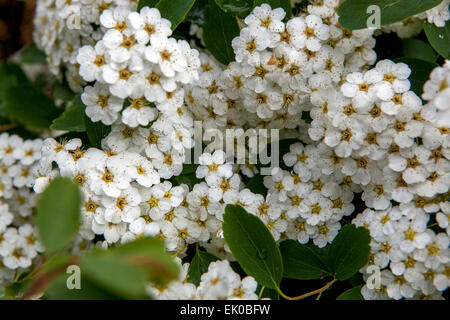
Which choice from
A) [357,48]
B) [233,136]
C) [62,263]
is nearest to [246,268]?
[233,136]

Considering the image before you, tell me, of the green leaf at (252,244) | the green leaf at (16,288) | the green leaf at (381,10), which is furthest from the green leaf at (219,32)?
the green leaf at (16,288)

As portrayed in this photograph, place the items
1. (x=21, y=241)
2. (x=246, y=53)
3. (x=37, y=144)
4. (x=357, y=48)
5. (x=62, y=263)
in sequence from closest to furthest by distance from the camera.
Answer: (x=62, y=263), (x=246, y=53), (x=357, y=48), (x=21, y=241), (x=37, y=144)

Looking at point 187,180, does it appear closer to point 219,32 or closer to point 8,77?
point 219,32

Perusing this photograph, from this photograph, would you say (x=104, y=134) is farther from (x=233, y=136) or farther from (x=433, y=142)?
(x=433, y=142)

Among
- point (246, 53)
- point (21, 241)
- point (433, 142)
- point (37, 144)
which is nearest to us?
point (433, 142)

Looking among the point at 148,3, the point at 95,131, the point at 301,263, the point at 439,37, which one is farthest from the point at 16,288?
the point at 439,37

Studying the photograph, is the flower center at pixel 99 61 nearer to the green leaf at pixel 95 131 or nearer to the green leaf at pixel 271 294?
the green leaf at pixel 95 131

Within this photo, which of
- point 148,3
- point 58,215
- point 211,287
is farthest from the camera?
point 148,3
